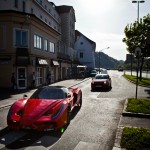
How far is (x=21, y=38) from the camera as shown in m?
26.8

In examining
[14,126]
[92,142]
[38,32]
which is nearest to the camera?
[92,142]

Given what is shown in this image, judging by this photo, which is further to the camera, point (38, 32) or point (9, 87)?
point (38, 32)

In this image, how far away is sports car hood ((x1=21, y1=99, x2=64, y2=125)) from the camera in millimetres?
8691

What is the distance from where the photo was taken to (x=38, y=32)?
98.2 feet

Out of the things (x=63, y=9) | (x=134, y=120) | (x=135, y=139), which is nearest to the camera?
(x=135, y=139)

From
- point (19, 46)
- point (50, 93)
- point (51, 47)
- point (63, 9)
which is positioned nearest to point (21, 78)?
point (19, 46)

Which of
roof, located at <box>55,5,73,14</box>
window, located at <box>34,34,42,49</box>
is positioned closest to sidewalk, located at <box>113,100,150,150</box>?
window, located at <box>34,34,42,49</box>

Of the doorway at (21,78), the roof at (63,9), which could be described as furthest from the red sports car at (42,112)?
the roof at (63,9)

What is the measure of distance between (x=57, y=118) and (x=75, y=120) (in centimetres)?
238

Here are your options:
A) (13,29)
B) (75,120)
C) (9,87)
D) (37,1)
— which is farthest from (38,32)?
(75,120)

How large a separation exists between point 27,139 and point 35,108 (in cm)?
141

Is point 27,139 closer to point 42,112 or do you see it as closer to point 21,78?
point 42,112

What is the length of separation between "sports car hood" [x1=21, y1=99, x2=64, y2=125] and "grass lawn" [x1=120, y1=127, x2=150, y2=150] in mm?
2760

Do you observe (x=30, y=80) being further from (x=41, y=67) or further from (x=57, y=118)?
(x=57, y=118)
